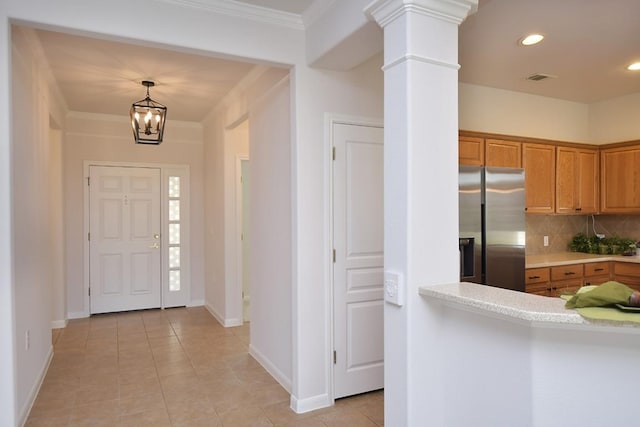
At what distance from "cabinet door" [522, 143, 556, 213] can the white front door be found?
4.74 metres

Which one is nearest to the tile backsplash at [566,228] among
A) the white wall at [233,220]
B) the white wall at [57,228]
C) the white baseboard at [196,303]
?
the white wall at [233,220]

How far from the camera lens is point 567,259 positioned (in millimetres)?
4500

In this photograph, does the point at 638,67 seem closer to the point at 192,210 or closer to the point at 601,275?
the point at 601,275

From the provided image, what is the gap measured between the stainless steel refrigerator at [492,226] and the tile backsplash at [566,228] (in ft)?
3.46

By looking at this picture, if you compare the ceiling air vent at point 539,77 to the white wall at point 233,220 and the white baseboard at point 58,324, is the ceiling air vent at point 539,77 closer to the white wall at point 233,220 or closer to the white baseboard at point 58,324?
the white wall at point 233,220

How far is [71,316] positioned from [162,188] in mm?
2035

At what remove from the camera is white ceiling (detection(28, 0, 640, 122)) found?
2.81m

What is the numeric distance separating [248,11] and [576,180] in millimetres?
4013

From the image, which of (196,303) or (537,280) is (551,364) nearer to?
(537,280)

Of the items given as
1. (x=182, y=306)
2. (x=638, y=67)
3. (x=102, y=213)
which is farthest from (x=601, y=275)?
(x=102, y=213)

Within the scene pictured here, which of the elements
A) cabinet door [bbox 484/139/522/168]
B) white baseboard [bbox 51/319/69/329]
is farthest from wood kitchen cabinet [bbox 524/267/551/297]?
white baseboard [bbox 51/319/69/329]

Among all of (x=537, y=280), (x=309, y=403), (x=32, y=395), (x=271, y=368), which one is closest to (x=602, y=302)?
(x=309, y=403)

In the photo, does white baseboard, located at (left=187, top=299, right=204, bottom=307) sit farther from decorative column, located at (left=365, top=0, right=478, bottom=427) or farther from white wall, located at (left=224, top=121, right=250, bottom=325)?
decorative column, located at (left=365, top=0, right=478, bottom=427)

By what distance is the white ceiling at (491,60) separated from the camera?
9.22 ft
